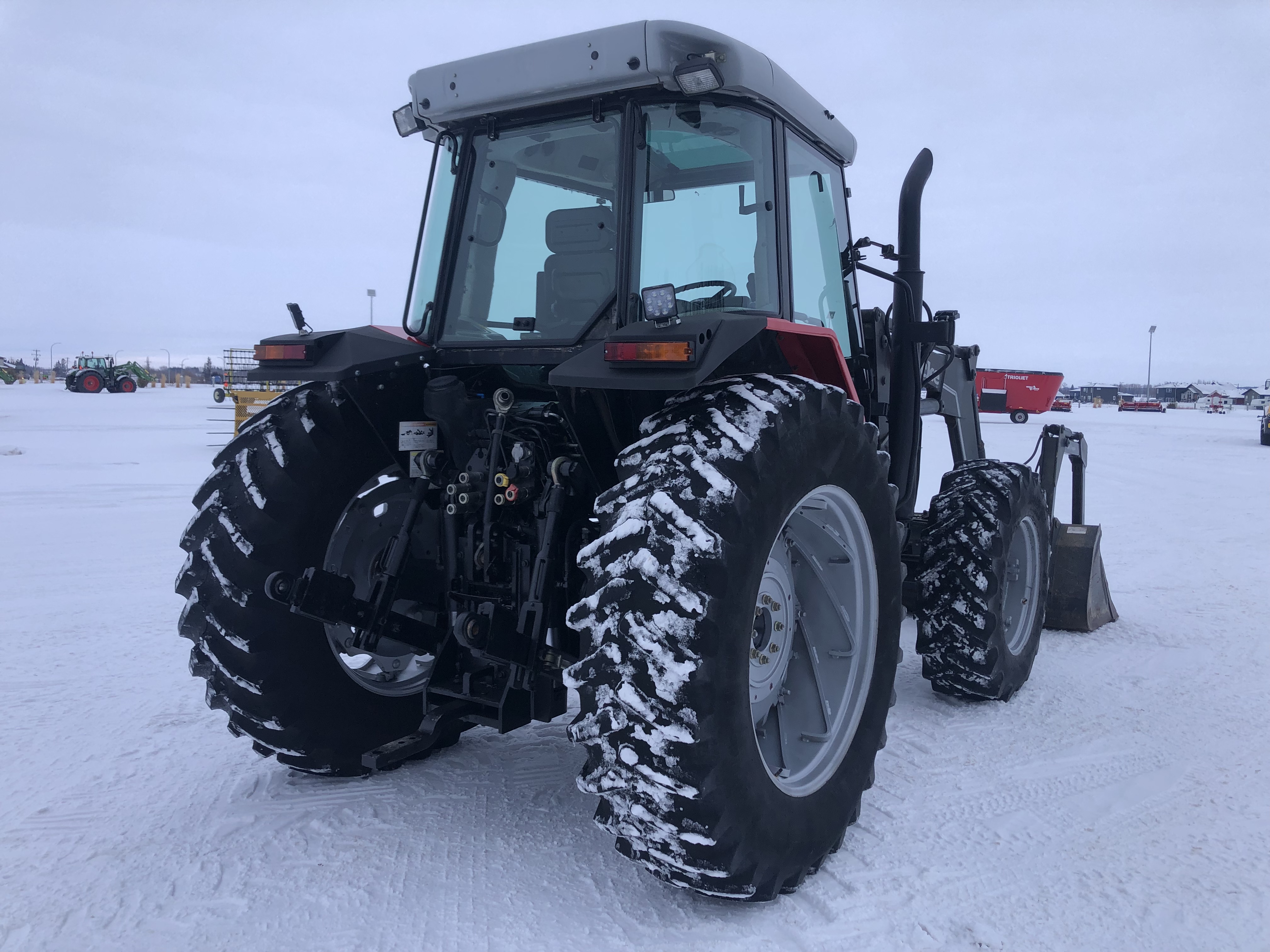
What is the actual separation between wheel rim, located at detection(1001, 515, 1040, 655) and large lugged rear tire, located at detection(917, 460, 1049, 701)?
8 cm

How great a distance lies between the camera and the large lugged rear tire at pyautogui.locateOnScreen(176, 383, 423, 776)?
2.89 m

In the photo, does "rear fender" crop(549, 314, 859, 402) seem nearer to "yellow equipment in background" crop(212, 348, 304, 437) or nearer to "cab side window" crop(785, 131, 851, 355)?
"cab side window" crop(785, 131, 851, 355)

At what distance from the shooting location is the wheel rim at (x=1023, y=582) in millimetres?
4629

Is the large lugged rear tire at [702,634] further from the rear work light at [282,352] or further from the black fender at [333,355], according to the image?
the rear work light at [282,352]

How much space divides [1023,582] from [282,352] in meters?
3.76

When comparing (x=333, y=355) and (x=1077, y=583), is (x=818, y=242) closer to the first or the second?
(x=333, y=355)

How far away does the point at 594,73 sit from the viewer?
2750 millimetres

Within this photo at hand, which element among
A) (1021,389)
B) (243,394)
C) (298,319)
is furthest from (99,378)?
(298,319)

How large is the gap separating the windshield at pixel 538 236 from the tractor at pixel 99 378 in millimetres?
43203

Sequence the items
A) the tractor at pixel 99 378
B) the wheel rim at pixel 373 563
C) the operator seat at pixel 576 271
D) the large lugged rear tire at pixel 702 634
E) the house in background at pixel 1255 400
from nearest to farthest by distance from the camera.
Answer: the large lugged rear tire at pixel 702 634 < the operator seat at pixel 576 271 < the wheel rim at pixel 373 563 < the tractor at pixel 99 378 < the house in background at pixel 1255 400

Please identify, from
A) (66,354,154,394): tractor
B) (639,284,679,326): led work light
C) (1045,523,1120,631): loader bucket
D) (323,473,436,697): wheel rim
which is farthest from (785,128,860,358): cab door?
(66,354,154,394): tractor

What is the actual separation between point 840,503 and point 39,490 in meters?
10.5

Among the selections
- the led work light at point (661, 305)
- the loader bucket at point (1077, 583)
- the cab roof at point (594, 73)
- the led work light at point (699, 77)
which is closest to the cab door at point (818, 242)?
the cab roof at point (594, 73)

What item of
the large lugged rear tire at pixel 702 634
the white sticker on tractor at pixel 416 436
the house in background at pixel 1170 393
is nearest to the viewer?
the large lugged rear tire at pixel 702 634
